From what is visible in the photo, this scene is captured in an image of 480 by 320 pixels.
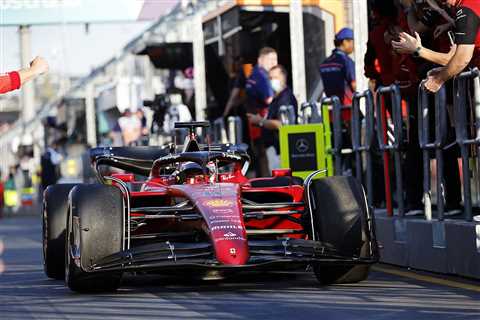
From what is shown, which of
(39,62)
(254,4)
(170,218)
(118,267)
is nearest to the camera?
(118,267)

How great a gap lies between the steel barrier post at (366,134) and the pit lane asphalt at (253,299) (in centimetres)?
173

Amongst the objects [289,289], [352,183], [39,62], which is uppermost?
[39,62]

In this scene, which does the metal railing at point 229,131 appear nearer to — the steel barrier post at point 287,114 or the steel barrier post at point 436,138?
the steel barrier post at point 287,114

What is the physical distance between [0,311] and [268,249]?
1.76 meters

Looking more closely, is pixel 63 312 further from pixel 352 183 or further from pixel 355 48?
pixel 355 48

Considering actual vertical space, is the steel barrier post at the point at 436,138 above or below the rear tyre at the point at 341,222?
above

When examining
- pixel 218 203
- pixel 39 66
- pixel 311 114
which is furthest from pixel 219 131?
pixel 218 203

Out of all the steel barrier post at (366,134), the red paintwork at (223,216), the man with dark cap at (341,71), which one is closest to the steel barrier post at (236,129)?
the man with dark cap at (341,71)

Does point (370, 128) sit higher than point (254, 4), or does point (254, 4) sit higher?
point (254, 4)

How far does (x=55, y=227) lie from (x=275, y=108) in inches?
287

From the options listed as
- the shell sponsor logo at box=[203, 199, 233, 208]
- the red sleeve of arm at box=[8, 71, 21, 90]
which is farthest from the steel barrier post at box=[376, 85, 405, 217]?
the red sleeve of arm at box=[8, 71, 21, 90]

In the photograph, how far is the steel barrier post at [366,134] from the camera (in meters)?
13.1

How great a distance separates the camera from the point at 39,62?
1158cm

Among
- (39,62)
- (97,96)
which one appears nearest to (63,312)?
(39,62)
